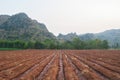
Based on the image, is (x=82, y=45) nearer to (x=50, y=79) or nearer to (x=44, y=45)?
(x=44, y=45)

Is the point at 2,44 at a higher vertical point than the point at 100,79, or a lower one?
higher

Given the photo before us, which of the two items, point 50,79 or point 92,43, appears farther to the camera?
point 92,43

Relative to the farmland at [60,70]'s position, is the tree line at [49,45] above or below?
above

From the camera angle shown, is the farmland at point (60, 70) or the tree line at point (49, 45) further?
the tree line at point (49, 45)

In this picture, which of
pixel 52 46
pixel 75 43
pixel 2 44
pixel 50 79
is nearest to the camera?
pixel 50 79

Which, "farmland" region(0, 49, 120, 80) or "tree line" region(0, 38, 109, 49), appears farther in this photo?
"tree line" region(0, 38, 109, 49)

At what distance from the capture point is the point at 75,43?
169375mm

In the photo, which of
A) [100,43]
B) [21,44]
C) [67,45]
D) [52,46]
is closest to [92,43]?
→ [100,43]

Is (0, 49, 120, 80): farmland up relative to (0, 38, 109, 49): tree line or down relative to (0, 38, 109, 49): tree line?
down

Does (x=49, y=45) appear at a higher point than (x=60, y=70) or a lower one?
higher

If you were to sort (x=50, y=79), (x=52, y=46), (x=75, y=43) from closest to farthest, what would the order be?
(x=50, y=79), (x=52, y=46), (x=75, y=43)

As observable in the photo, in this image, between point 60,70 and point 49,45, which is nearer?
point 60,70

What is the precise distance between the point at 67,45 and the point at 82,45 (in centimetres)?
1223

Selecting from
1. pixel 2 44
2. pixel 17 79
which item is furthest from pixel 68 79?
pixel 2 44
